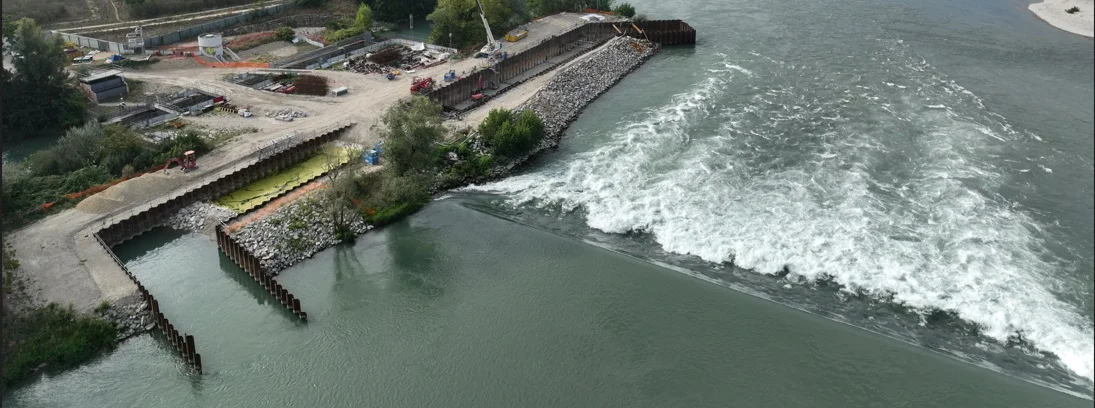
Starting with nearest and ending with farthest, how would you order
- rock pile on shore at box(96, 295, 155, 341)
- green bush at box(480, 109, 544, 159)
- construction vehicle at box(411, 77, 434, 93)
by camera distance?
rock pile on shore at box(96, 295, 155, 341) → green bush at box(480, 109, 544, 159) → construction vehicle at box(411, 77, 434, 93)

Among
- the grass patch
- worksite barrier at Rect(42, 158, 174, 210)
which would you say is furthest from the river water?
the grass patch

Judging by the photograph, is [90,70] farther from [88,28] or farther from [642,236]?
[642,236]

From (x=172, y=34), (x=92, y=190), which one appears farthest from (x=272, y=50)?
(x=92, y=190)

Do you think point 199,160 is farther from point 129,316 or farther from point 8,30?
point 8,30

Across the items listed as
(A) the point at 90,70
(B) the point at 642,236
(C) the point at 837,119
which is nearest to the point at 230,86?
(A) the point at 90,70

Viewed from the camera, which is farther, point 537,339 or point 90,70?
point 90,70

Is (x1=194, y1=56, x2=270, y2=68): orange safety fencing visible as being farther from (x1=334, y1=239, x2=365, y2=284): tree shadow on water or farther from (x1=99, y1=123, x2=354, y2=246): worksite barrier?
(x1=334, y1=239, x2=365, y2=284): tree shadow on water

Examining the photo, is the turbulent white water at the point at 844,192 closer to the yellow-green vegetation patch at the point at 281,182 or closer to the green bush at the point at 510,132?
the green bush at the point at 510,132
